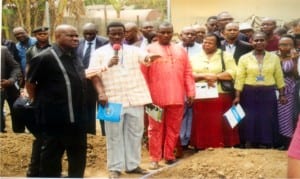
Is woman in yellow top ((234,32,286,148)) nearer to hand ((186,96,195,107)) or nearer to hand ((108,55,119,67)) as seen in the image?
hand ((186,96,195,107))

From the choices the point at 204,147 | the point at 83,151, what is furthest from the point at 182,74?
the point at 83,151

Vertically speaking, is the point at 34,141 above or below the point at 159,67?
below

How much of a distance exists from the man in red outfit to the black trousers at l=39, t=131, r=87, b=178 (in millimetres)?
549

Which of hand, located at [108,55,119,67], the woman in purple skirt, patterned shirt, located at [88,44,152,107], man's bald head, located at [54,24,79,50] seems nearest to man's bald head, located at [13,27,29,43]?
man's bald head, located at [54,24,79,50]

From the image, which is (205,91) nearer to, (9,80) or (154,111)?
(154,111)

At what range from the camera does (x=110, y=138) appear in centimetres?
385

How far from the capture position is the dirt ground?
11.8 feet

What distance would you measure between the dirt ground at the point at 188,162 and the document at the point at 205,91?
431 millimetres

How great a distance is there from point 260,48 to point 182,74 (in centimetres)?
63

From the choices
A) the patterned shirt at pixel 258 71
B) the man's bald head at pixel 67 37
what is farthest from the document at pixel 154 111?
the man's bald head at pixel 67 37

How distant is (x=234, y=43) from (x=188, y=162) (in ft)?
3.27

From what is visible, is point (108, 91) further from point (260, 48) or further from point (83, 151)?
point (260, 48)

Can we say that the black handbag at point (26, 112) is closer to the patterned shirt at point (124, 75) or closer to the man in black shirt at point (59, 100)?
the man in black shirt at point (59, 100)

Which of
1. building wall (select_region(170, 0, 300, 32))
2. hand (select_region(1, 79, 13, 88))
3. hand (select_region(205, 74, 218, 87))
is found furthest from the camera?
hand (select_region(205, 74, 218, 87))
